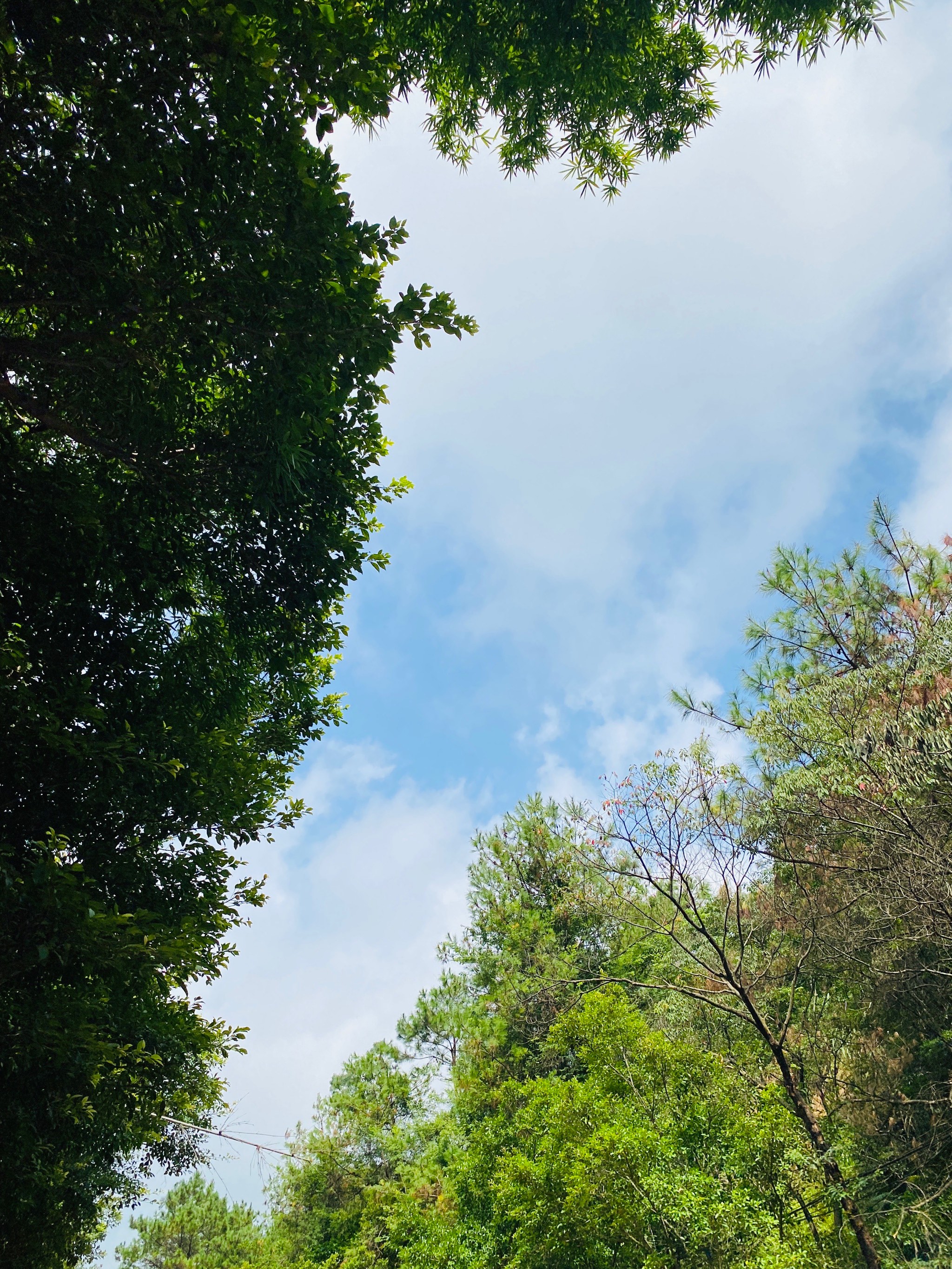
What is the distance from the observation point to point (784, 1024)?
27.1 ft

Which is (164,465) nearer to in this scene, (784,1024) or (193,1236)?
(784,1024)

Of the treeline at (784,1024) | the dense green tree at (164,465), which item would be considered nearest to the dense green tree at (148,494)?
the dense green tree at (164,465)

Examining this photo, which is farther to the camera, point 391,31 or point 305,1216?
point 305,1216

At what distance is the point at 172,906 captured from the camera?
6082 mm

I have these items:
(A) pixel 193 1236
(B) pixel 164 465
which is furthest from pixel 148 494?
(A) pixel 193 1236

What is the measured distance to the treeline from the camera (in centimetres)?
761

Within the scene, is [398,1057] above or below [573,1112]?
above

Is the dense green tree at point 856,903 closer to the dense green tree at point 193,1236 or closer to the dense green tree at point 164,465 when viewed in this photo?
the dense green tree at point 164,465

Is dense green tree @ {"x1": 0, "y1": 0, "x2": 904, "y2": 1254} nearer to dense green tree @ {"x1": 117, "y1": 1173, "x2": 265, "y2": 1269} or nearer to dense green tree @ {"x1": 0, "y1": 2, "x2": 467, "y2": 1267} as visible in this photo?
dense green tree @ {"x1": 0, "y1": 2, "x2": 467, "y2": 1267}

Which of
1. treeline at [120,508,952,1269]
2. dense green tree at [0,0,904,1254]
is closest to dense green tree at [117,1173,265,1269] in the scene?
treeline at [120,508,952,1269]

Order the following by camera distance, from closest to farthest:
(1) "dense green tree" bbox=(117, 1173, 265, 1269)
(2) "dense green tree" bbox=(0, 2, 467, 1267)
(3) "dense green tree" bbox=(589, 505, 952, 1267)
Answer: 1. (2) "dense green tree" bbox=(0, 2, 467, 1267)
2. (3) "dense green tree" bbox=(589, 505, 952, 1267)
3. (1) "dense green tree" bbox=(117, 1173, 265, 1269)

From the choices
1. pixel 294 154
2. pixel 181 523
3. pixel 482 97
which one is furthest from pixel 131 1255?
pixel 482 97

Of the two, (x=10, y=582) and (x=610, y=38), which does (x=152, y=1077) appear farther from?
(x=610, y=38)

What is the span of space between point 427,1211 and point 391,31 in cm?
1963
